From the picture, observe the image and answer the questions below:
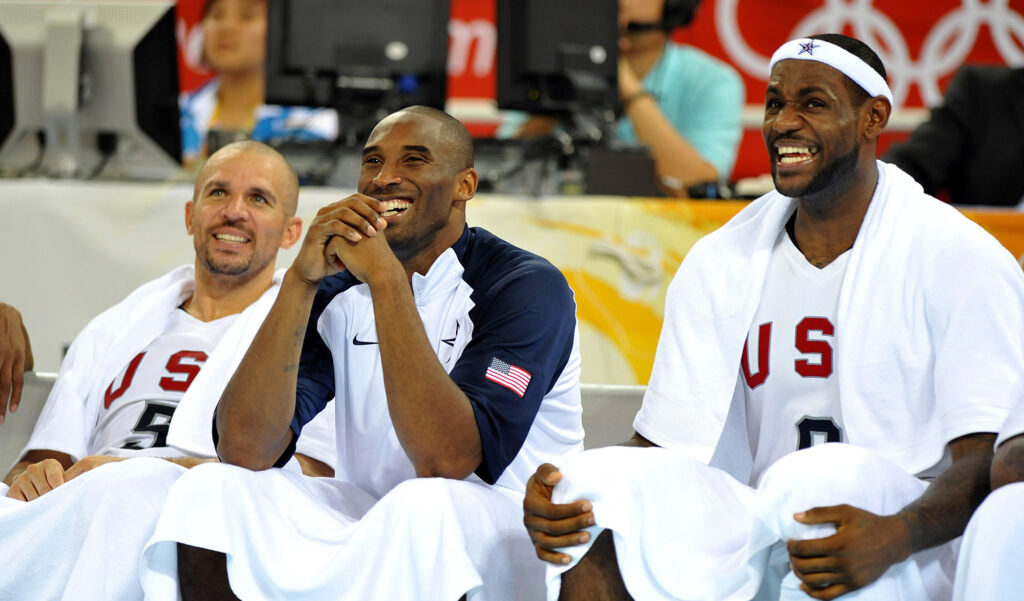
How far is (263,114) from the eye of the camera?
685 cm

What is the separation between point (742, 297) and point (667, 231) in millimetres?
1557

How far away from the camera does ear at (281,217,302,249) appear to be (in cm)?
327

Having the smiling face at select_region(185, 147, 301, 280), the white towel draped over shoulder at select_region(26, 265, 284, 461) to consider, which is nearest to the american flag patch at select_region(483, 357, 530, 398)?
the white towel draped over shoulder at select_region(26, 265, 284, 461)

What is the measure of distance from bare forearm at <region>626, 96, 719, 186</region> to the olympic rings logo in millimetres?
2027

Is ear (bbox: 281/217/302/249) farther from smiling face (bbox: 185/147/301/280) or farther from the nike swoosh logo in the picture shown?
the nike swoosh logo

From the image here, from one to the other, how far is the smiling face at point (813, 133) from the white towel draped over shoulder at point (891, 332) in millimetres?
109

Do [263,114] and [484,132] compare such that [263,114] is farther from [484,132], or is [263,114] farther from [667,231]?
[667,231]

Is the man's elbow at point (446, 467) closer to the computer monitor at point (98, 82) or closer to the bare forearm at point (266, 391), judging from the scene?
the bare forearm at point (266, 391)

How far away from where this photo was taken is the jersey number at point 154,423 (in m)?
2.88

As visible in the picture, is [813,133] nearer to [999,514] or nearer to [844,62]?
[844,62]

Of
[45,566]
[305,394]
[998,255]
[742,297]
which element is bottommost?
[45,566]

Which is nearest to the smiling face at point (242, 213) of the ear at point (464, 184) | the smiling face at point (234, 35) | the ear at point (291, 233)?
the ear at point (291, 233)

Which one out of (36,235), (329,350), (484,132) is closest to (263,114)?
(484,132)

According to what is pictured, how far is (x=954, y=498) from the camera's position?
201cm
